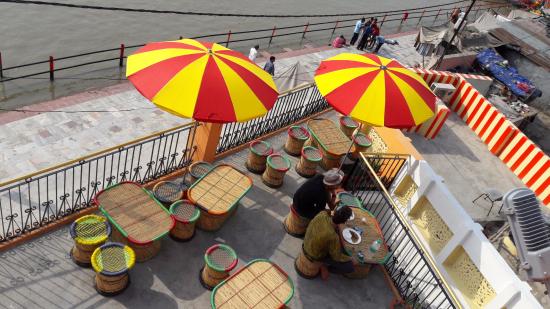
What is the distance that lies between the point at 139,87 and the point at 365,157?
4.74 metres

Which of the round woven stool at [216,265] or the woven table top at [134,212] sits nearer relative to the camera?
the round woven stool at [216,265]

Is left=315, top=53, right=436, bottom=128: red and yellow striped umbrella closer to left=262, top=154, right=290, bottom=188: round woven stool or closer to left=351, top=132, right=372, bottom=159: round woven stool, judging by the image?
left=262, top=154, right=290, bottom=188: round woven stool

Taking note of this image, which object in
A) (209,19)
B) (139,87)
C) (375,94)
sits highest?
(375,94)

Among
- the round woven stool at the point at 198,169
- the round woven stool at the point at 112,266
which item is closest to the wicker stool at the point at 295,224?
the round woven stool at the point at 198,169

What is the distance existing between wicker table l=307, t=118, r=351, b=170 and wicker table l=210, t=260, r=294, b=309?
12.3ft

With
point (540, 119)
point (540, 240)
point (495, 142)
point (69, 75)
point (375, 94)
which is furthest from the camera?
point (540, 119)

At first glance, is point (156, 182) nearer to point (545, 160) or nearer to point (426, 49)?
point (545, 160)

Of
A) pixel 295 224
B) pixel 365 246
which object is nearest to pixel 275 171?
pixel 295 224

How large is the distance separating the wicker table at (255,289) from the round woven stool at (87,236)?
207 centimetres

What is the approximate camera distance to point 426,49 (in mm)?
24672

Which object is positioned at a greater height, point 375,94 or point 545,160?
point 375,94

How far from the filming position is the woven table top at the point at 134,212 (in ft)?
22.4

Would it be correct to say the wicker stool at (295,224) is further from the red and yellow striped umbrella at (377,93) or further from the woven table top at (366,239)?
the red and yellow striped umbrella at (377,93)

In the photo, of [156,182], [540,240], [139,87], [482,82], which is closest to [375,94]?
[139,87]
